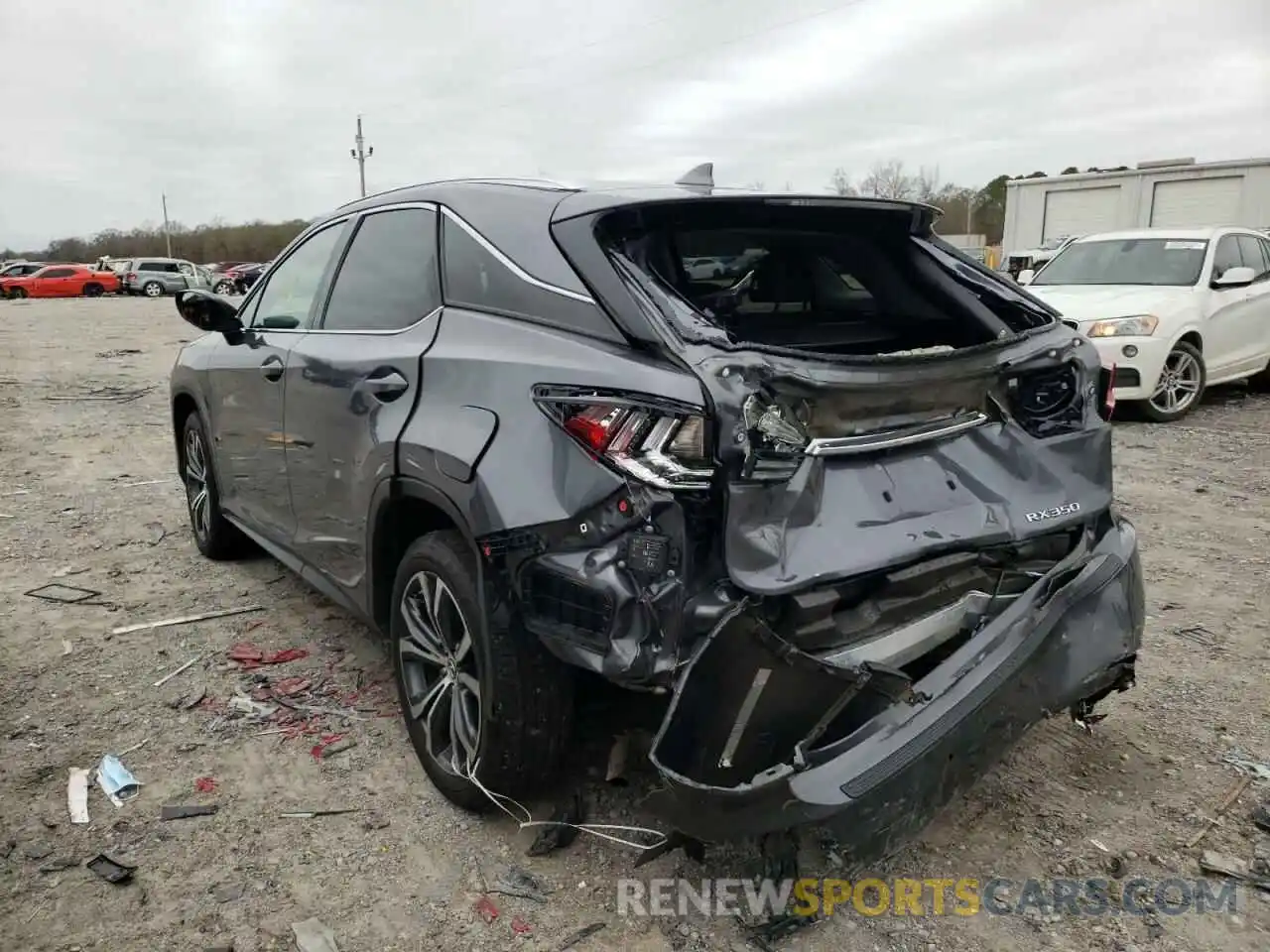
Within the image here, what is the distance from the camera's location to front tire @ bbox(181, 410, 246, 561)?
192 inches

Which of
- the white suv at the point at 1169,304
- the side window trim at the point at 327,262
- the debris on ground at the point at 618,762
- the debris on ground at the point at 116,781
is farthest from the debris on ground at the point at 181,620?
the white suv at the point at 1169,304

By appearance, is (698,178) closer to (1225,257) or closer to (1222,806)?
(1222,806)

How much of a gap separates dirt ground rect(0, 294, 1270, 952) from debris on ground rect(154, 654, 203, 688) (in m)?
0.02

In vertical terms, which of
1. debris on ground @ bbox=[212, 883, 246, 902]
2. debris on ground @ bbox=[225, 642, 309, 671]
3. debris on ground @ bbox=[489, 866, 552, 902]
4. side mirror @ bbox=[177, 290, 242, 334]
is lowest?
debris on ground @ bbox=[212, 883, 246, 902]

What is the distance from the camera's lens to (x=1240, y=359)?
9484mm

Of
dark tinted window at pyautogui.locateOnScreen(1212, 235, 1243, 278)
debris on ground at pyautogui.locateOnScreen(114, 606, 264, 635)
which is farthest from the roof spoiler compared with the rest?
dark tinted window at pyautogui.locateOnScreen(1212, 235, 1243, 278)

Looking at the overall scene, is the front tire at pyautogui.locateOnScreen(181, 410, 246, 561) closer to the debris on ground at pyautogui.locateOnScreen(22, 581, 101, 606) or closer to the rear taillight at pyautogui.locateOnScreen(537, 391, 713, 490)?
the debris on ground at pyautogui.locateOnScreen(22, 581, 101, 606)

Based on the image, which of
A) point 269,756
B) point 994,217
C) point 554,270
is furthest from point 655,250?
point 994,217

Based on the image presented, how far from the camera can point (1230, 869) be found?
2.53 metres

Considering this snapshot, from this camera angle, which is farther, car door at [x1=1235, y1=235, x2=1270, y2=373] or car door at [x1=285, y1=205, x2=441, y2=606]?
car door at [x1=1235, y1=235, x2=1270, y2=373]

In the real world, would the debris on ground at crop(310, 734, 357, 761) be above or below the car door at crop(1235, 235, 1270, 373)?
below

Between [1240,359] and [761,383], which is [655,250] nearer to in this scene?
[761,383]

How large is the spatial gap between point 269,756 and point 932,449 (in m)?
2.32

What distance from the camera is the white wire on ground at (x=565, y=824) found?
2.67 metres
